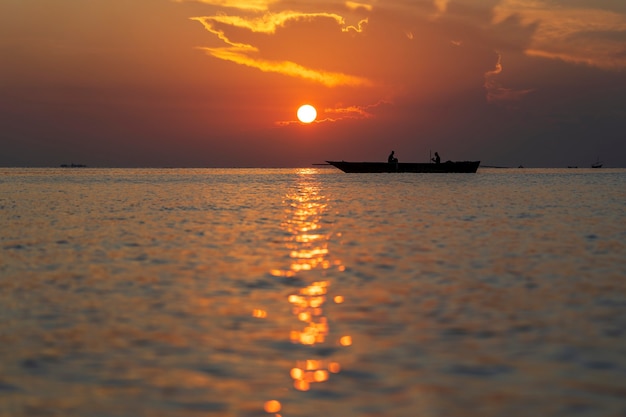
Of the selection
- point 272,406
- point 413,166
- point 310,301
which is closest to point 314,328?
point 310,301

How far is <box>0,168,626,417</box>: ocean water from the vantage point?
8.14 meters

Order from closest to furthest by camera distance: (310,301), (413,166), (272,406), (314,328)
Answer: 1. (272,406)
2. (314,328)
3. (310,301)
4. (413,166)

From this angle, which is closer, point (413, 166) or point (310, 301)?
point (310, 301)

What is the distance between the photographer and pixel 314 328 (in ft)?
38.2

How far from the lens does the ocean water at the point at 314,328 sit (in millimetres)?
8141

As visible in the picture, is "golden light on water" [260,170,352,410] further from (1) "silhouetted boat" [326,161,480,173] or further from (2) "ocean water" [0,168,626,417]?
(1) "silhouetted boat" [326,161,480,173]

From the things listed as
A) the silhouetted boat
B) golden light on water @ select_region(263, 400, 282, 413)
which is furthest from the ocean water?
the silhouetted boat

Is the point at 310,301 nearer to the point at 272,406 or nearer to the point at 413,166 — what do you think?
the point at 272,406

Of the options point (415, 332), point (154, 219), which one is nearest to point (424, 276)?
point (415, 332)

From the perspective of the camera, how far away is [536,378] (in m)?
8.81

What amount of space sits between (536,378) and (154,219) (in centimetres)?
3002

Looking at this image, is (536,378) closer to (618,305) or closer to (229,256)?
(618,305)

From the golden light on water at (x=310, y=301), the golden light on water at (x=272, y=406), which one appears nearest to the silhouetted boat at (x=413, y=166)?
the golden light on water at (x=310, y=301)

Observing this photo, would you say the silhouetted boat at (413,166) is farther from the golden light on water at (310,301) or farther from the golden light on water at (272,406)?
the golden light on water at (272,406)
